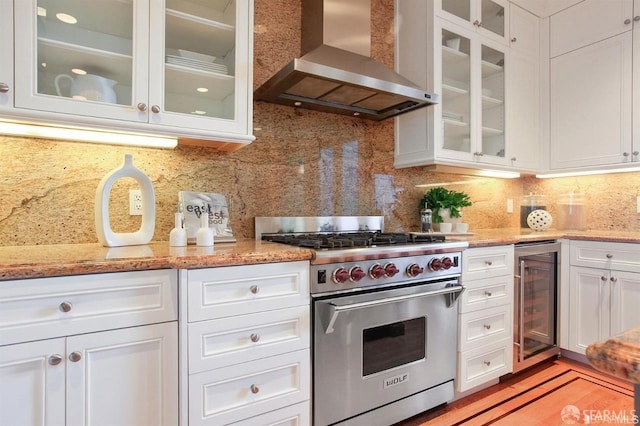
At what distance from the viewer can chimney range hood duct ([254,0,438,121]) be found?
1.66 m

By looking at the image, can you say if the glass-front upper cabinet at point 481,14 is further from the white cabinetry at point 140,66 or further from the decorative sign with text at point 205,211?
the decorative sign with text at point 205,211

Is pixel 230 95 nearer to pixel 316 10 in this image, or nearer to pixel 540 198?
pixel 316 10

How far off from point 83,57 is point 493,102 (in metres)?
2.55

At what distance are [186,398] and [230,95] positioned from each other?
1.29 metres

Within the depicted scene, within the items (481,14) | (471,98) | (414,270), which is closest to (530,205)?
(471,98)

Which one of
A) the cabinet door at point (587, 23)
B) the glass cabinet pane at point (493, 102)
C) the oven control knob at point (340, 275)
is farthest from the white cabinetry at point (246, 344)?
the cabinet door at point (587, 23)

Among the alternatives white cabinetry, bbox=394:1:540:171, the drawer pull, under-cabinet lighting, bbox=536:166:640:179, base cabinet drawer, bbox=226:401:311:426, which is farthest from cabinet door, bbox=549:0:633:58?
the drawer pull

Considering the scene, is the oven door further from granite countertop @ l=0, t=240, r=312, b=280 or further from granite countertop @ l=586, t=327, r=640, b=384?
granite countertop @ l=586, t=327, r=640, b=384

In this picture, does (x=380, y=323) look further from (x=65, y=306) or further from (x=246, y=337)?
(x=65, y=306)

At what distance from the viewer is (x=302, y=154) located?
7.02 feet

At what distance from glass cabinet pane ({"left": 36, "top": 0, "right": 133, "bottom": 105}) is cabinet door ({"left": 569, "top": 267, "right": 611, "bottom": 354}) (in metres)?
2.96

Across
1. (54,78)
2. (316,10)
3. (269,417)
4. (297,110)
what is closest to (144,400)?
(269,417)

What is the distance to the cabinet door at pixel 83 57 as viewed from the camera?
123 cm

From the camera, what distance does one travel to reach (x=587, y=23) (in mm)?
2615
